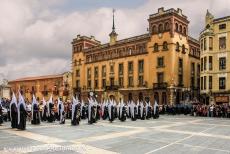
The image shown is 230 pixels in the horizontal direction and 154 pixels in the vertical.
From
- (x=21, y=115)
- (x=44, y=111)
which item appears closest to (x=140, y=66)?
(x=44, y=111)

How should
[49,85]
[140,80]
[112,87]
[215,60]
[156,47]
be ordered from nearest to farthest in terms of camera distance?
1. [215,60]
2. [156,47]
3. [140,80]
4. [112,87]
5. [49,85]

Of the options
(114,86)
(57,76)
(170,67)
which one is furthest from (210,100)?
(57,76)

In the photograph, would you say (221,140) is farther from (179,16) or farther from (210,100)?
(179,16)

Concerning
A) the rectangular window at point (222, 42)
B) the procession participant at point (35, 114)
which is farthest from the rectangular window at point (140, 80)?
the procession participant at point (35, 114)

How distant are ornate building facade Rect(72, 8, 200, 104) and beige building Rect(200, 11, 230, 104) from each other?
575 centimetres

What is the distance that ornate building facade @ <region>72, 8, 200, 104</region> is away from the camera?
5078 centimetres

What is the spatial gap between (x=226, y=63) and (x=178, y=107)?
9.05 m

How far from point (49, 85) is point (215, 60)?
42.5m

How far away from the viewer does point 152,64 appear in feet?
175

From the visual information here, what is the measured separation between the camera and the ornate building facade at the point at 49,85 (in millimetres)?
70625

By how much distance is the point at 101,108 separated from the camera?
29625mm

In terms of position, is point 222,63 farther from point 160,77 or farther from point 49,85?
point 49,85

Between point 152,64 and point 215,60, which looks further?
point 152,64

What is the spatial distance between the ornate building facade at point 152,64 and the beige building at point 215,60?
5755mm
